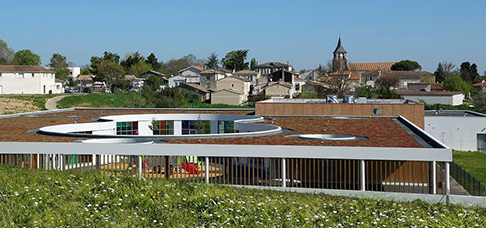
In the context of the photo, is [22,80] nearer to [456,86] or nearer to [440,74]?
[456,86]

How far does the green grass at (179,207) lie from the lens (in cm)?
1642

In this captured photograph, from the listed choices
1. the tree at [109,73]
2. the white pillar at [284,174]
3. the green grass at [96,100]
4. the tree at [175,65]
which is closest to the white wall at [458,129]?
the white pillar at [284,174]

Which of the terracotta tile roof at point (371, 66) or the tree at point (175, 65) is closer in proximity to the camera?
the terracotta tile roof at point (371, 66)

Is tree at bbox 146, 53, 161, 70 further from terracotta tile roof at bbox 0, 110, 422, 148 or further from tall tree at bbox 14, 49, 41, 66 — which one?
terracotta tile roof at bbox 0, 110, 422, 148

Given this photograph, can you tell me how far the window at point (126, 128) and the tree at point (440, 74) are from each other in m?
95.7

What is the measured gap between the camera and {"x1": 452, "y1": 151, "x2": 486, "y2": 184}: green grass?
1296 inches

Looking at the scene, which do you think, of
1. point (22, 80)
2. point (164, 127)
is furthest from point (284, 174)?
point (22, 80)

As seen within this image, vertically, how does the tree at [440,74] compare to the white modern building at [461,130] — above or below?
above

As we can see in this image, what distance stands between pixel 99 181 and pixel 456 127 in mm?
30441

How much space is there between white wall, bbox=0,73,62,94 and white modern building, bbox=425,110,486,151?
5385cm

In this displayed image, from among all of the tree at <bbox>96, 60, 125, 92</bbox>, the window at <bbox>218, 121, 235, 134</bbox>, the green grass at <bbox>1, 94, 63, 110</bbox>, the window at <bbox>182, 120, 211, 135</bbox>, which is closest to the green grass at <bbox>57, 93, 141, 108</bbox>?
the green grass at <bbox>1, 94, 63, 110</bbox>

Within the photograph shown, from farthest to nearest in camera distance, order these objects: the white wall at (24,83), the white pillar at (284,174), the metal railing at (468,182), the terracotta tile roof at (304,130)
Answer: the white wall at (24,83)
the terracotta tile roof at (304,130)
the white pillar at (284,174)
the metal railing at (468,182)

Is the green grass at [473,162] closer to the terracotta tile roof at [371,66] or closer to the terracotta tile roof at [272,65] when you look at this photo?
the terracotta tile roof at [272,65]

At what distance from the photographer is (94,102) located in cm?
7381
